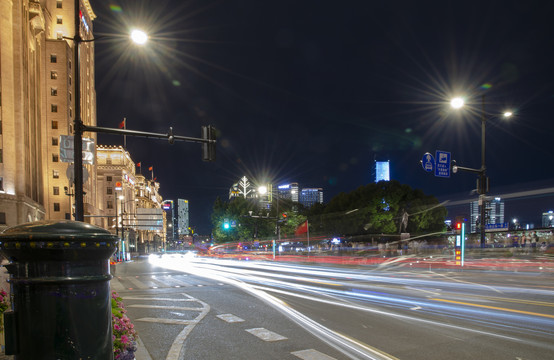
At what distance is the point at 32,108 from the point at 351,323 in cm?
5528

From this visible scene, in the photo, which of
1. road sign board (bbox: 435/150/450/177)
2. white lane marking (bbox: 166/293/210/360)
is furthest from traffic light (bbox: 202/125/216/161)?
road sign board (bbox: 435/150/450/177)

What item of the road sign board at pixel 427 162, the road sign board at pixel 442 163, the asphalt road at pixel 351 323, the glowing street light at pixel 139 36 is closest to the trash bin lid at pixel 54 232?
the asphalt road at pixel 351 323

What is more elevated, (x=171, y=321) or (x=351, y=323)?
(x=351, y=323)

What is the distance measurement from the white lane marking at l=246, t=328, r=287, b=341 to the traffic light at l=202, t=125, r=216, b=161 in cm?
649

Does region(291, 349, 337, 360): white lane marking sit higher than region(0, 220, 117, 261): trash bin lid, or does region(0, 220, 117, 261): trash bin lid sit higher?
region(0, 220, 117, 261): trash bin lid

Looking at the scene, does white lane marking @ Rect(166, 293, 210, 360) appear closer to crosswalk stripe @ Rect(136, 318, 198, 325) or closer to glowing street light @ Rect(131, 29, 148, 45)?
crosswalk stripe @ Rect(136, 318, 198, 325)

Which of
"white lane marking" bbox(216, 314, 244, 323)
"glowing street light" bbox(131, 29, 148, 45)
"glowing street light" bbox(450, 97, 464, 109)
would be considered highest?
"glowing street light" bbox(131, 29, 148, 45)

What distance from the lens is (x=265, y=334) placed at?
8.12 m

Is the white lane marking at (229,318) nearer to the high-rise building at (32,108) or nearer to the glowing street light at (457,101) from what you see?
the glowing street light at (457,101)

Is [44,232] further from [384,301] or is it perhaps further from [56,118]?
[56,118]

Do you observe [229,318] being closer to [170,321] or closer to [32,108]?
[170,321]

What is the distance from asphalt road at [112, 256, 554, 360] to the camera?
674cm

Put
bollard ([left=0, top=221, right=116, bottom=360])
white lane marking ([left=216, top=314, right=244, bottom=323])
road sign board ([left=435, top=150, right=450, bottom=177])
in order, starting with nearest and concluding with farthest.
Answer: bollard ([left=0, top=221, right=116, bottom=360]) → white lane marking ([left=216, top=314, right=244, bottom=323]) → road sign board ([left=435, top=150, right=450, bottom=177])

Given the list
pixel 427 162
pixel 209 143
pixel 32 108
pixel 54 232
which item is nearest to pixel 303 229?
pixel 32 108
